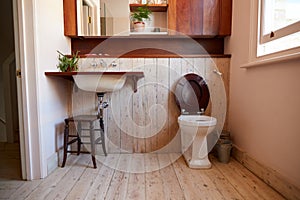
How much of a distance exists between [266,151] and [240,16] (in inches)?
53.2

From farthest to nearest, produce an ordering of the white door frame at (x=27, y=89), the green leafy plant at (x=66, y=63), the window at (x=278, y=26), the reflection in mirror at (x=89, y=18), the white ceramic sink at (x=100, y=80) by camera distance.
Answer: the reflection in mirror at (x=89, y=18) < the green leafy plant at (x=66, y=63) < the white ceramic sink at (x=100, y=80) < the white door frame at (x=27, y=89) < the window at (x=278, y=26)

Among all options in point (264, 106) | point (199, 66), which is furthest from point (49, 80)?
point (264, 106)

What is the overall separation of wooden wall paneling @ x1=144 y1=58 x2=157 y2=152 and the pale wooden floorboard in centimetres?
36

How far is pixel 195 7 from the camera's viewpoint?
8.27 ft

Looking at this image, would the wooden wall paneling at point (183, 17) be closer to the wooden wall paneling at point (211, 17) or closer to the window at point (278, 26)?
the wooden wall paneling at point (211, 17)

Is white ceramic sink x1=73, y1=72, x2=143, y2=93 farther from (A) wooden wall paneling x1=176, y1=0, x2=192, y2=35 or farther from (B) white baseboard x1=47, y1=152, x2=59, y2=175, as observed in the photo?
(A) wooden wall paneling x1=176, y1=0, x2=192, y2=35

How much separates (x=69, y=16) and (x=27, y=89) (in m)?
1.04

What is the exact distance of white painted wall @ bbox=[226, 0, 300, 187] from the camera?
1513mm

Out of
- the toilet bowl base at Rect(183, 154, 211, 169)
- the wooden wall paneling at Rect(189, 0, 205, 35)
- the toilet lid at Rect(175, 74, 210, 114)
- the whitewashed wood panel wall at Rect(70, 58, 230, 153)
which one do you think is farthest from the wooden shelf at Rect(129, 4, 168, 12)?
the toilet bowl base at Rect(183, 154, 211, 169)

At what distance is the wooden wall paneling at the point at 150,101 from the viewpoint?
2.57 metres

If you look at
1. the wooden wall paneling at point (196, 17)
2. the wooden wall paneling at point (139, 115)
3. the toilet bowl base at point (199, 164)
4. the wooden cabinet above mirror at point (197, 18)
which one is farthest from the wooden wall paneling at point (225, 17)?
the toilet bowl base at point (199, 164)

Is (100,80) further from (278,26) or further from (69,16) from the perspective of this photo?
(278,26)

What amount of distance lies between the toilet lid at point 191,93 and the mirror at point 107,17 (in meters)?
0.91

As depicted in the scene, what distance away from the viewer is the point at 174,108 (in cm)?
262
